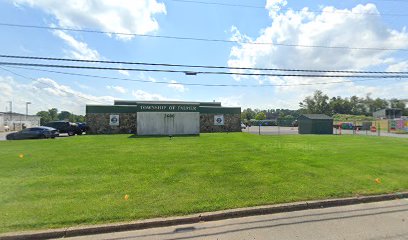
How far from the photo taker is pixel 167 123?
31.3 meters

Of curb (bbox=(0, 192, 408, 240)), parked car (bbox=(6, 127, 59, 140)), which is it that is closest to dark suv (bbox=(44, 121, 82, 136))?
parked car (bbox=(6, 127, 59, 140))

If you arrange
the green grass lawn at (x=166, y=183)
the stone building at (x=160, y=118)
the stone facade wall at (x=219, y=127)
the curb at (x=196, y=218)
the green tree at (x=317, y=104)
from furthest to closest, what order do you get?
the green tree at (x=317, y=104)
the stone facade wall at (x=219, y=127)
the stone building at (x=160, y=118)
the green grass lawn at (x=166, y=183)
the curb at (x=196, y=218)

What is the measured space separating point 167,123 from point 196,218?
1011 inches

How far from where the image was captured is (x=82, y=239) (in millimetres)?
5168

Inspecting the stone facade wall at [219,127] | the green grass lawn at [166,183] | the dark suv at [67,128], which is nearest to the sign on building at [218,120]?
the stone facade wall at [219,127]

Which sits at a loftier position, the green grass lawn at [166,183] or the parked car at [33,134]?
the parked car at [33,134]

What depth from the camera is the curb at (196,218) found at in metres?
5.21

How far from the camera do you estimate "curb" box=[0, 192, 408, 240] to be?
521 cm

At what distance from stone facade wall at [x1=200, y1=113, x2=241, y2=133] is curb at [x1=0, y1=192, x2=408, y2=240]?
30.2 meters

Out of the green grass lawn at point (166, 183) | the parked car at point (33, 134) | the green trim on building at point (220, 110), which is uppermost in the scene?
the green trim on building at point (220, 110)

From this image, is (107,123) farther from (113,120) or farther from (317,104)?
(317,104)

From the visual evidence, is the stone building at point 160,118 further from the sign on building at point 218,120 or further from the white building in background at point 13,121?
the white building in background at point 13,121

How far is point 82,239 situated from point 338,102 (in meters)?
152

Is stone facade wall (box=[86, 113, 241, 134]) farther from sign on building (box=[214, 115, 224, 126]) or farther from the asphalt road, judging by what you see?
the asphalt road
